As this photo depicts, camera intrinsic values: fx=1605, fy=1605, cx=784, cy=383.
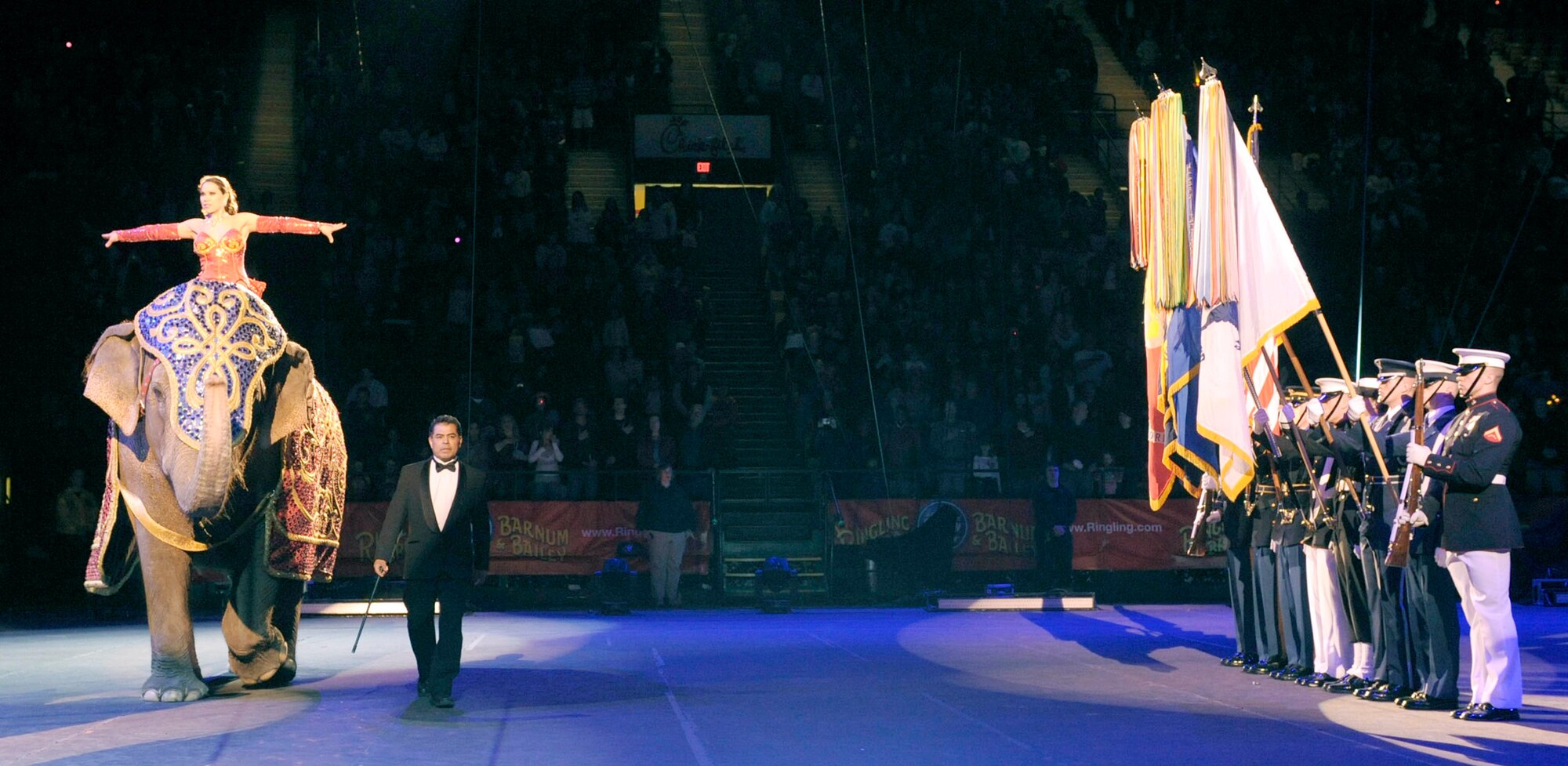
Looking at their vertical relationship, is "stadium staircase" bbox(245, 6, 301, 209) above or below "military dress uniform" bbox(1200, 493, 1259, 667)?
above

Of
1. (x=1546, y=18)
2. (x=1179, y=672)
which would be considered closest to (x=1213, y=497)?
(x=1179, y=672)

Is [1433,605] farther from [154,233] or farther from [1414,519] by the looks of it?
[154,233]

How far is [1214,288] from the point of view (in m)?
10.9

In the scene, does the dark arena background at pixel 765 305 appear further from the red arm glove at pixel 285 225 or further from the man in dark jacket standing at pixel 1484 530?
the red arm glove at pixel 285 225

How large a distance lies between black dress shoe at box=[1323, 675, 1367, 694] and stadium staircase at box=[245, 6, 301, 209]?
59.9 feet

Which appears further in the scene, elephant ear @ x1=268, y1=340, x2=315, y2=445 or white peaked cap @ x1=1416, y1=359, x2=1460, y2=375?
elephant ear @ x1=268, y1=340, x2=315, y2=445

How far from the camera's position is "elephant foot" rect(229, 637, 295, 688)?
10500 millimetres

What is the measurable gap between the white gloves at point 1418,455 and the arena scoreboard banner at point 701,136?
19726 mm

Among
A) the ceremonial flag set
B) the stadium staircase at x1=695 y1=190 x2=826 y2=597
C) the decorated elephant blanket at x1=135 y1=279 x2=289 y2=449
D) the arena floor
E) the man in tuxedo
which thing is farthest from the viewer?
the stadium staircase at x1=695 y1=190 x2=826 y2=597

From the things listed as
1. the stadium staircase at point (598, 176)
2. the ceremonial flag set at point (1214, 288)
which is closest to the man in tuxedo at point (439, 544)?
the ceremonial flag set at point (1214, 288)

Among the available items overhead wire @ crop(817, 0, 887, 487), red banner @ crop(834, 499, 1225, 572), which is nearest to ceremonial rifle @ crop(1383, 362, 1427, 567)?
red banner @ crop(834, 499, 1225, 572)

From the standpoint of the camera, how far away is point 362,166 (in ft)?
82.5

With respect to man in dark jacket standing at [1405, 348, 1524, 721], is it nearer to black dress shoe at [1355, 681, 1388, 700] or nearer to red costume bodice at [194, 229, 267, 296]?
black dress shoe at [1355, 681, 1388, 700]

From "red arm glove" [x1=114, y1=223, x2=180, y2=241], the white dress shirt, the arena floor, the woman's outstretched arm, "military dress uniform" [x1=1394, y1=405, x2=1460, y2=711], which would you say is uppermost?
the woman's outstretched arm
